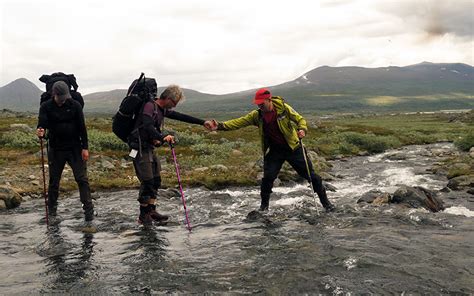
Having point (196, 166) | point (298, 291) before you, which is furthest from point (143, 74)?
point (196, 166)

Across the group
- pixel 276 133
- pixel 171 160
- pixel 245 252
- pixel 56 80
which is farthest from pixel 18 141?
pixel 245 252

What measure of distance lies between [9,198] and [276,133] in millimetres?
9951

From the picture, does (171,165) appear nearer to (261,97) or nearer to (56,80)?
(56,80)

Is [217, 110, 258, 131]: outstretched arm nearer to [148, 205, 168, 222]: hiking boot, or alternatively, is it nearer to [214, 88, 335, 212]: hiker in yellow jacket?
[214, 88, 335, 212]: hiker in yellow jacket

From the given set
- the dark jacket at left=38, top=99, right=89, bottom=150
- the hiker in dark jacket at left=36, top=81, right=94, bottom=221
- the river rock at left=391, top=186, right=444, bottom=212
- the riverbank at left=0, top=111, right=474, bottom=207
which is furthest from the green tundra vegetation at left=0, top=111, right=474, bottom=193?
the river rock at left=391, top=186, right=444, bottom=212

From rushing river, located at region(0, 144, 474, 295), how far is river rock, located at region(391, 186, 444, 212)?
41cm

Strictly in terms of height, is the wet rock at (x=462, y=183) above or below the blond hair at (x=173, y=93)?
below

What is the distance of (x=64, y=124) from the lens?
11312 millimetres

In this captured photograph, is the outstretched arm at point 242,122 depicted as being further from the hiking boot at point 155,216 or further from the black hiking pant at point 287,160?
the hiking boot at point 155,216

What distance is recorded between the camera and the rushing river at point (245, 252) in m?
6.71

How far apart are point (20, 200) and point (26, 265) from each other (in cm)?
823

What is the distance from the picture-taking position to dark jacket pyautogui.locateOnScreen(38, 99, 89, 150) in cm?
1113

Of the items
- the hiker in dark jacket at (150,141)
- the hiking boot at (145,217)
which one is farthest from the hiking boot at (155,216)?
the hiking boot at (145,217)

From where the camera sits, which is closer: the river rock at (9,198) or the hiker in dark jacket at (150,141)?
the hiker in dark jacket at (150,141)
